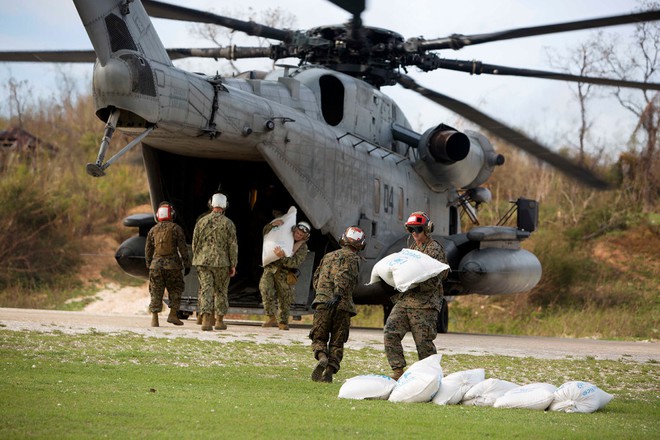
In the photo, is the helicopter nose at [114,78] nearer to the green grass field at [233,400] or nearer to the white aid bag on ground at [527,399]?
the green grass field at [233,400]

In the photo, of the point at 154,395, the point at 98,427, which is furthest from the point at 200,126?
the point at 98,427

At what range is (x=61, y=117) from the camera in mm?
49375

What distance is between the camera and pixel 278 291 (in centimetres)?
1714

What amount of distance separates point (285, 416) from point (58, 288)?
24.2 meters

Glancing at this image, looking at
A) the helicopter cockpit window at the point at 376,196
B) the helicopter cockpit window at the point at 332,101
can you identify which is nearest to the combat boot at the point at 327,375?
the helicopter cockpit window at the point at 376,196

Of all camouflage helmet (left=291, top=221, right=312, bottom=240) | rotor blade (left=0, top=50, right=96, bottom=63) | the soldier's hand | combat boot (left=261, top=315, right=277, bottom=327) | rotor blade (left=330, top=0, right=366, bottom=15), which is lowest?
combat boot (left=261, top=315, right=277, bottom=327)

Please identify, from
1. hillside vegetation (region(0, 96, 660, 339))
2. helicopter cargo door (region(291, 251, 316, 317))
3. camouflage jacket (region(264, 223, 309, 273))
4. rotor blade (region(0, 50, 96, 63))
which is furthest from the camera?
hillside vegetation (region(0, 96, 660, 339))

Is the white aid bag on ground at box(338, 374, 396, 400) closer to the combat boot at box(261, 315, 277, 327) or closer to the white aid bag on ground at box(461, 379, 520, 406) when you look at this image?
the white aid bag on ground at box(461, 379, 520, 406)

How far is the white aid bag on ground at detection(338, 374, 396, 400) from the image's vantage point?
359 inches

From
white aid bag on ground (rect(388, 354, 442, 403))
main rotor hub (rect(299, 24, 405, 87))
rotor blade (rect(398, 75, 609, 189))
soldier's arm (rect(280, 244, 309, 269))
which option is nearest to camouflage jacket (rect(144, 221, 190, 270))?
soldier's arm (rect(280, 244, 309, 269))

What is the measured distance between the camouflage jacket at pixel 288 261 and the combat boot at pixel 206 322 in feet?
4.99

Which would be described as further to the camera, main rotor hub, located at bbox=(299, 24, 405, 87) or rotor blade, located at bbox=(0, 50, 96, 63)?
main rotor hub, located at bbox=(299, 24, 405, 87)

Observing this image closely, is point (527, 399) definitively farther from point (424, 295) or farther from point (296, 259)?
point (296, 259)

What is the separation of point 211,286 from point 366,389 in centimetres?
709
